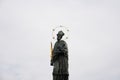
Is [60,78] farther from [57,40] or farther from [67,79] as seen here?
[57,40]

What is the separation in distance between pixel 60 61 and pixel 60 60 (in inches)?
2.3

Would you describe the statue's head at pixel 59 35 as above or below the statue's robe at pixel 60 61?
above

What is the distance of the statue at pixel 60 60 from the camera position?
875 inches

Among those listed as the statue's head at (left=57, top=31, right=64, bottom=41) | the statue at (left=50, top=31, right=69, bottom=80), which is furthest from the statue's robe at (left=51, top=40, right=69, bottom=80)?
the statue's head at (left=57, top=31, right=64, bottom=41)

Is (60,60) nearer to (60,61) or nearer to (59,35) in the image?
(60,61)

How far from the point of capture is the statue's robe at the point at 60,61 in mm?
22219

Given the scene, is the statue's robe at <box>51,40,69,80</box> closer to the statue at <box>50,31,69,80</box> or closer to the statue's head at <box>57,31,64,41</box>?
the statue at <box>50,31,69,80</box>

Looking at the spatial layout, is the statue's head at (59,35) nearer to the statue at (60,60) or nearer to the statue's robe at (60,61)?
the statue at (60,60)

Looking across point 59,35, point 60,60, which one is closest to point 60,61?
point 60,60

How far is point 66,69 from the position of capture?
73.8ft

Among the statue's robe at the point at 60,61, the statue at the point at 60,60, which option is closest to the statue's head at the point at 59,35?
the statue at the point at 60,60

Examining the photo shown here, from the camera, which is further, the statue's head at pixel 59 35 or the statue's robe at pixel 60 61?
the statue's head at pixel 59 35

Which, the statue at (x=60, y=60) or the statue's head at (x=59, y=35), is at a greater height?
the statue's head at (x=59, y=35)

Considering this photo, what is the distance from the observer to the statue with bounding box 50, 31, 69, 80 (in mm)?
22234
